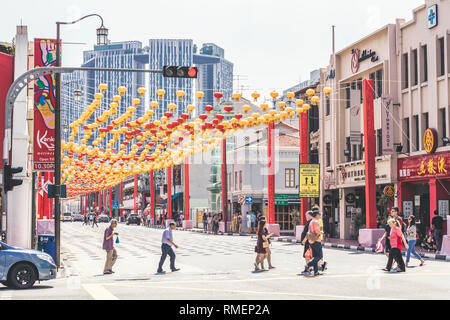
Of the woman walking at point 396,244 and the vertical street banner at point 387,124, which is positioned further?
the vertical street banner at point 387,124

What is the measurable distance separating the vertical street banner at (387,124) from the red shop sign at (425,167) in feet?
3.61

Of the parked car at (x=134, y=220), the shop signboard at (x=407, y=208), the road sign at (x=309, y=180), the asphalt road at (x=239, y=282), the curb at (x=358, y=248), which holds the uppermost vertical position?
the road sign at (x=309, y=180)

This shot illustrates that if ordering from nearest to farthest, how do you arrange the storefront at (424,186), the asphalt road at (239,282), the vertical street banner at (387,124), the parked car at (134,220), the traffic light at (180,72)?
the asphalt road at (239,282)
the traffic light at (180,72)
the storefront at (424,186)
the vertical street banner at (387,124)
the parked car at (134,220)

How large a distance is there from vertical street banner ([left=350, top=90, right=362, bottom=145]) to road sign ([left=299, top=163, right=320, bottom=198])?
311 centimetres

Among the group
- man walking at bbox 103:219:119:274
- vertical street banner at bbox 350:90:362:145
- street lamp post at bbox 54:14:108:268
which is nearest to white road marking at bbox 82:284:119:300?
man walking at bbox 103:219:119:274

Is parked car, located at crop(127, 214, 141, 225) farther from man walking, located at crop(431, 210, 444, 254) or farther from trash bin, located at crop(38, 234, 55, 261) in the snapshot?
trash bin, located at crop(38, 234, 55, 261)

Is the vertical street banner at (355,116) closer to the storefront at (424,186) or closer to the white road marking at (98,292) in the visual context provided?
the storefront at (424,186)

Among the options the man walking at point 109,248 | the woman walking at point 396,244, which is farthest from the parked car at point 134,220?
the woman walking at point 396,244

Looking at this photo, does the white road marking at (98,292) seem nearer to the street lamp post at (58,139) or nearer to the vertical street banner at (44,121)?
the street lamp post at (58,139)

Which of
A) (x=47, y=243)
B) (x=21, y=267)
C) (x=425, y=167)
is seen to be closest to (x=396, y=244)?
(x=21, y=267)

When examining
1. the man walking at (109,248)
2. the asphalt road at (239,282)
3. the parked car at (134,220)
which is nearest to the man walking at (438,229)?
the asphalt road at (239,282)

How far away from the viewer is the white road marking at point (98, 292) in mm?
14195

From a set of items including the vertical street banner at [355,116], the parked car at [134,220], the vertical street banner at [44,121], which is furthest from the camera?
the parked car at [134,220]

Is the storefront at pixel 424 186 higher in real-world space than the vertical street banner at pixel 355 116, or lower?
lower
